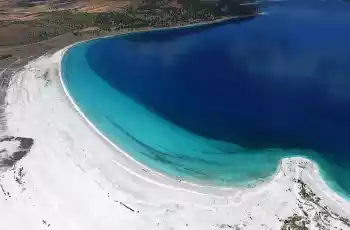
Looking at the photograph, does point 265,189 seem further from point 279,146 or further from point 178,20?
point 178,20

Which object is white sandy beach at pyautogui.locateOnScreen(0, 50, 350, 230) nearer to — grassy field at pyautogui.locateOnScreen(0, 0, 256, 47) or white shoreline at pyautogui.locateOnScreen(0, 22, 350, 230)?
white shoreline at pyautogui.locateOnScreen(0, 22, 350, 230)

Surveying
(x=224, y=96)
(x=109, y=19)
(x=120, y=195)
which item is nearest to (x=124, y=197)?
(x=120, y=195)

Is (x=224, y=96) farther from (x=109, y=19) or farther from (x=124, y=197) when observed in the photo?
(x=109, y=19)

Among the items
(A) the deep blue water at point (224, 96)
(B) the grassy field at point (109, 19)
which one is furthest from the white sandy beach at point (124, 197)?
(B) the grassy field at point (109, 19)

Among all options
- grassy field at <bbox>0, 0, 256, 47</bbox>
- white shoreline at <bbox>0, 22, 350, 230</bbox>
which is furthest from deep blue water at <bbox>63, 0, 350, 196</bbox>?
grassy field at <bbox>0, 0, 256, 47</bbox>

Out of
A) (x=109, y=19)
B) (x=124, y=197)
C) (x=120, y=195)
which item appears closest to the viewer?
(x=124, y=197)

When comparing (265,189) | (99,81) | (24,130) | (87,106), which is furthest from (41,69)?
(265,189)
